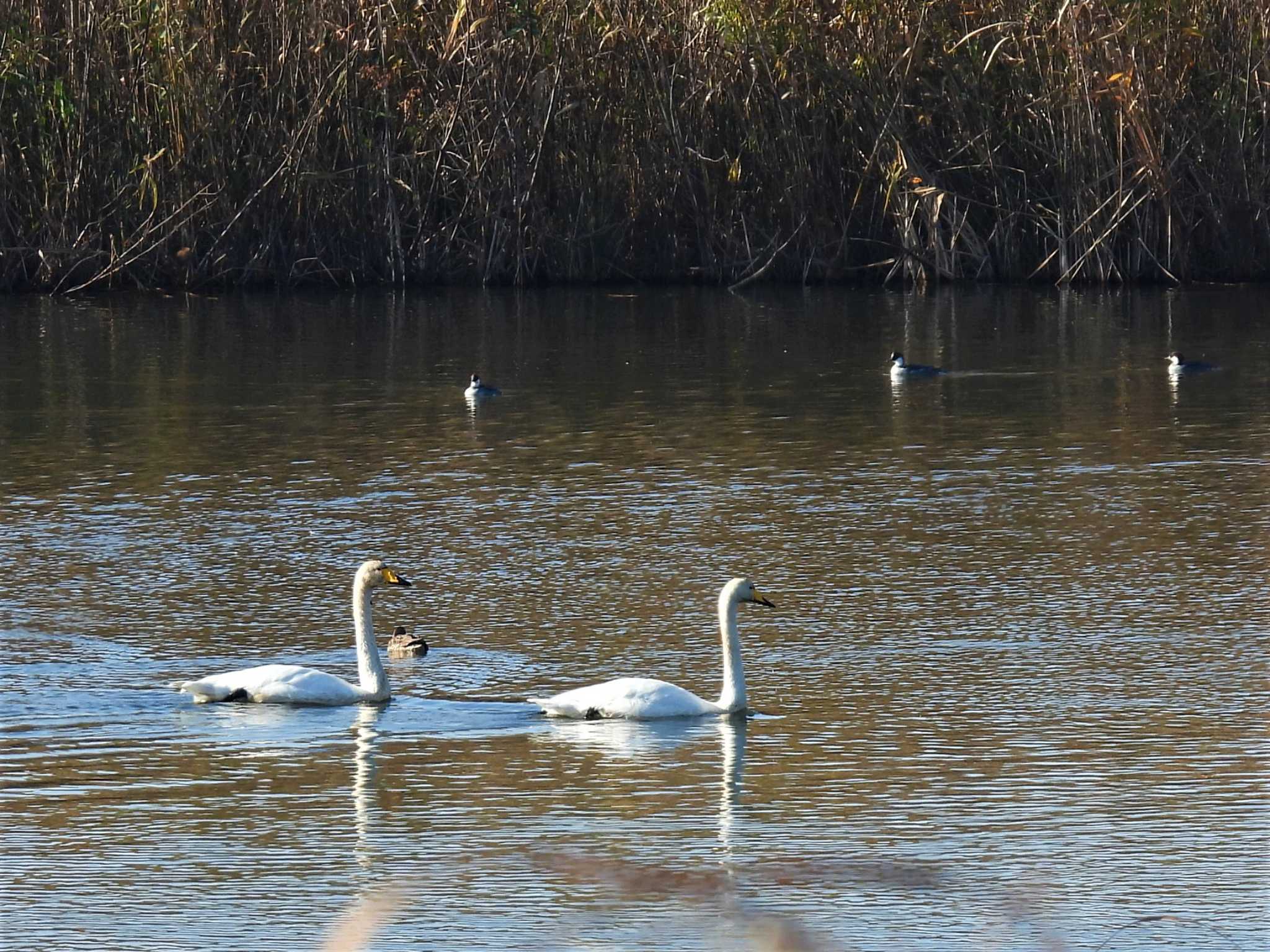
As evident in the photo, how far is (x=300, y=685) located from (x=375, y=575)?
0.67 meters

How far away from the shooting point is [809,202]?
22.5 m

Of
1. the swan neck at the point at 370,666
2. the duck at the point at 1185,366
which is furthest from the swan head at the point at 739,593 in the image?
the duck at the point at 1185,366

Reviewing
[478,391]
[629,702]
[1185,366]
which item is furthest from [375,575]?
[1185,366]

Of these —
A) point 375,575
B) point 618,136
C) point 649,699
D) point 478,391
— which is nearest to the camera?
point 649,699

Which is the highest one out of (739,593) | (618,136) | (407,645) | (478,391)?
(618,136)

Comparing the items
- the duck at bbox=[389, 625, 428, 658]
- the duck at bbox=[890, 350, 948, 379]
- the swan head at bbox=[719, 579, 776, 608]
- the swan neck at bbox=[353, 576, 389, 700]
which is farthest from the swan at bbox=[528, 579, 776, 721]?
the duck at bbox=[890, 350, 948, 379]

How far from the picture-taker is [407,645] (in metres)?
8.30

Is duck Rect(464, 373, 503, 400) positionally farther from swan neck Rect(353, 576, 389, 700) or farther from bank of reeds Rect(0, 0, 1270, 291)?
swan neck Rect(353, 576, 389, 700)

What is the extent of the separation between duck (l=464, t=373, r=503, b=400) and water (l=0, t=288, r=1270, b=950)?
0.32 m

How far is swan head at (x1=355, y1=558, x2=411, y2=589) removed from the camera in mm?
7895

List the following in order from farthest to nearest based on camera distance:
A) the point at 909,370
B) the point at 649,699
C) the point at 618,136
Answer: the point at 618,136
the point at 909,370
the point at 649,699

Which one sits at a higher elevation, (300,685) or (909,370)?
(909,370)

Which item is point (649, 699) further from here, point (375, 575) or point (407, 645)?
point (407, 645)

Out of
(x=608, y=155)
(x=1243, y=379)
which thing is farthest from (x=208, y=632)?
(x=608, y=155)
